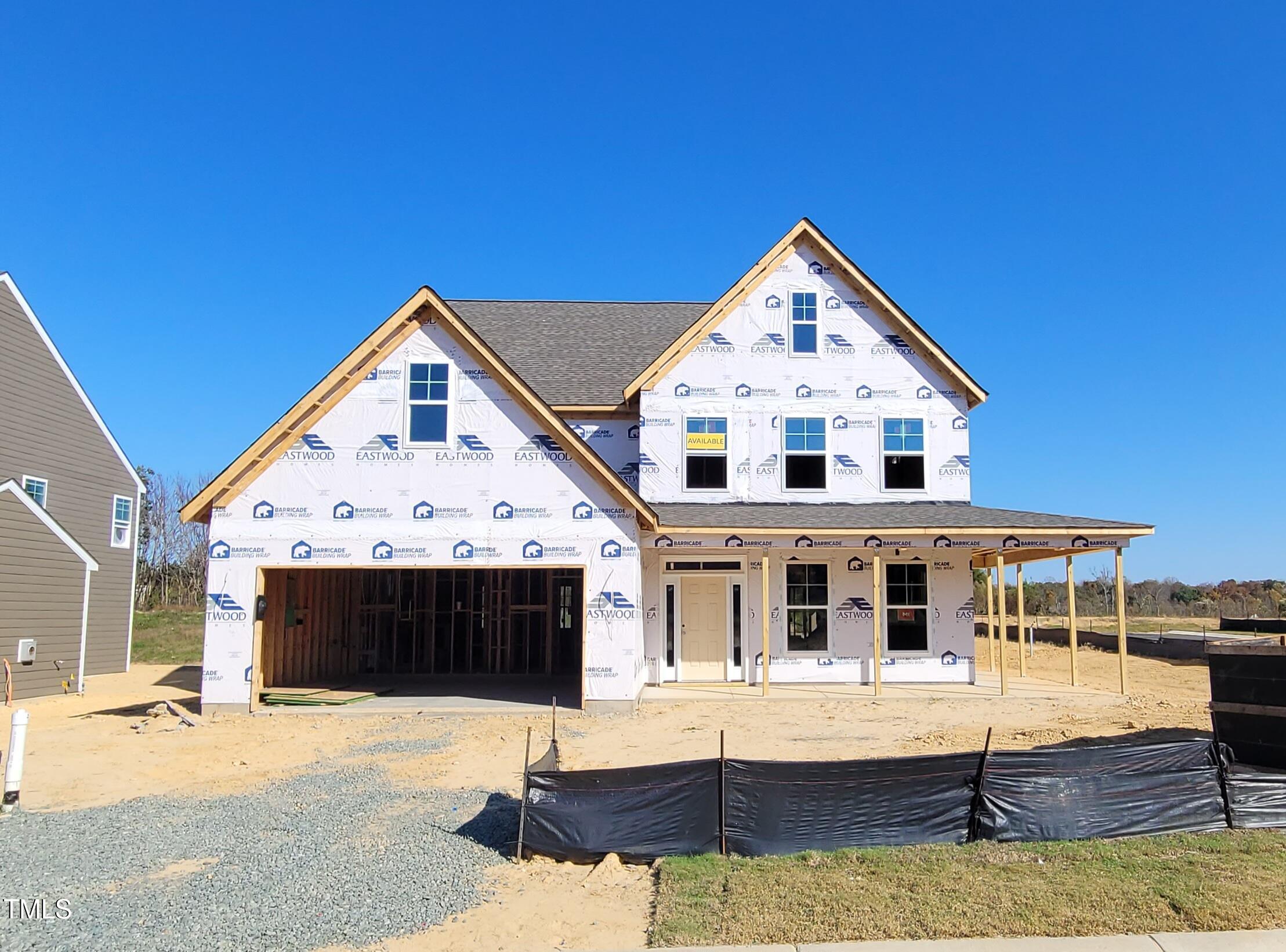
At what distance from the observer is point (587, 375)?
854 inches

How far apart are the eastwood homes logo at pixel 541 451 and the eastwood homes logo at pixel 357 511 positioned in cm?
244

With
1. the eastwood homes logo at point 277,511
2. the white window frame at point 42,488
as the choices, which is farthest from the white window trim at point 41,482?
the eastwood homes logo at point 277,511

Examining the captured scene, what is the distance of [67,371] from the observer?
886 inches

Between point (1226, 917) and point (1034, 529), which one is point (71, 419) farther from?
point (1226, 917)

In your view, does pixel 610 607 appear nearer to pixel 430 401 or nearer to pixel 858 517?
pixel 430 401

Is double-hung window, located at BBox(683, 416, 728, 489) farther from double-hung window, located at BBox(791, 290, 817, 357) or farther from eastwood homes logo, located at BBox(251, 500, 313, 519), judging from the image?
eastwood homes logo, located at BBox(251, 500, 313, 519)

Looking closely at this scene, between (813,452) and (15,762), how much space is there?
588 inches

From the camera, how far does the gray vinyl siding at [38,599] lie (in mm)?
18312

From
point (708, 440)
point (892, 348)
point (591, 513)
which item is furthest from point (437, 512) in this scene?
point (892, 348)

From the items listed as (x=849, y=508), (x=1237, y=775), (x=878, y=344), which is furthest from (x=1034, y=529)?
(x=1237, y=775)

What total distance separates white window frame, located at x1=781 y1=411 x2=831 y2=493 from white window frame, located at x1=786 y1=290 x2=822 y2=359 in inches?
52.3

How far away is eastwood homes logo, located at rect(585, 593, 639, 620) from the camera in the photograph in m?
15.6

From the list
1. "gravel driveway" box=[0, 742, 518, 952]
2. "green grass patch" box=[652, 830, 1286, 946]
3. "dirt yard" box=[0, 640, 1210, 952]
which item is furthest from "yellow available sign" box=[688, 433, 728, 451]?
"green grass patch" box=[652, 830, 1286, 946]

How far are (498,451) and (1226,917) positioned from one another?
1218cm
